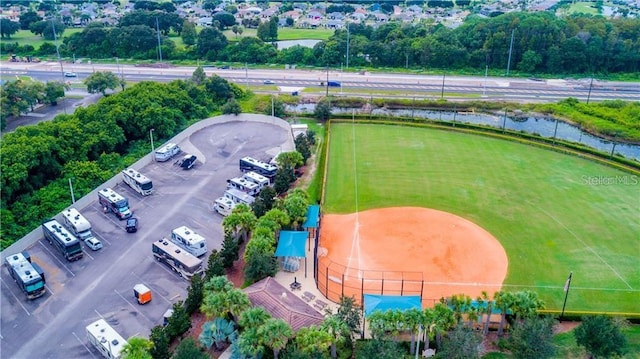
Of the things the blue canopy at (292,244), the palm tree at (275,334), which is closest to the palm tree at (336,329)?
the palm tree at (275,334)

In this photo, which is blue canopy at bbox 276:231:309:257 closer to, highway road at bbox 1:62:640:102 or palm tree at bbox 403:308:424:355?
palm tree at bbox 403:308:424:355

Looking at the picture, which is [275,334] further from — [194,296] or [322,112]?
[322,112]

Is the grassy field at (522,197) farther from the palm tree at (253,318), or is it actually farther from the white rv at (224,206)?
the palm tree at (253,318)

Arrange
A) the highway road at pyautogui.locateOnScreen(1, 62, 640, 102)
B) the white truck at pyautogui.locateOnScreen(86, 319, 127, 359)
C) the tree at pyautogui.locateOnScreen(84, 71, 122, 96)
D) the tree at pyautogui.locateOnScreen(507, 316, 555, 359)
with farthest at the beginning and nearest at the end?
1. the highway road at pyautogui.locateOnScreen(1, 62, 640, 102)
2. the tree at pyautogui.locateOnScreen(84, 71, 122, 96)
3. the white truck at pyautogui.locateOnScreen(86, 319, 127, 359)
4. the tree at pyautogui.locateOnScreen(507, 316, 555, 359)

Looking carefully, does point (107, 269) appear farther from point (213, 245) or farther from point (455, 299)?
point (455, 299)

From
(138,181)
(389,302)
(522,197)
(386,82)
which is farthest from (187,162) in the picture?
(386,82)

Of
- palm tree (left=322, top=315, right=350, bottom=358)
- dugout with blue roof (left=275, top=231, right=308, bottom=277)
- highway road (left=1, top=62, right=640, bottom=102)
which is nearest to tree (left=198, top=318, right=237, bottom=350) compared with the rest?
palm tree (left=322, top=315, right=350, bottom=358)
